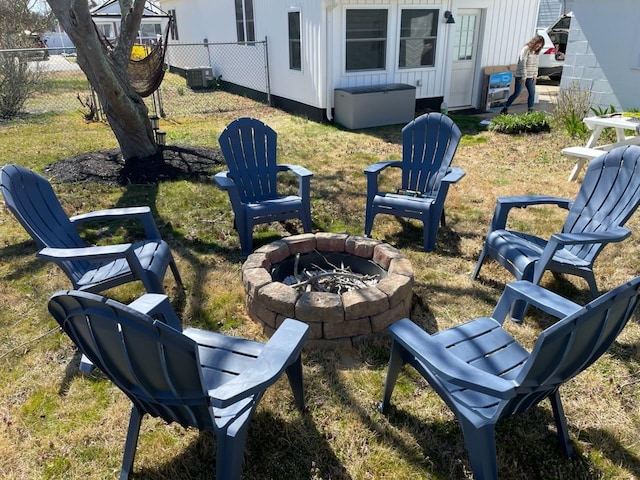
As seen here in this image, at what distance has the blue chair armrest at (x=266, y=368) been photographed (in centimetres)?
152

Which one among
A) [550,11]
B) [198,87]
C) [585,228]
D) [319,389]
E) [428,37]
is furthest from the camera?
[550,11]

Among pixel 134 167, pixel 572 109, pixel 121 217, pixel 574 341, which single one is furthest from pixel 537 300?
pixel 572 109

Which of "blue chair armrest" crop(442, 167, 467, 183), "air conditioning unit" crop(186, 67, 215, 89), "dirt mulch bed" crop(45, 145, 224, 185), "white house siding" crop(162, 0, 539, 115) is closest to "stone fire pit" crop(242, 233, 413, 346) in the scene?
"blue chair armrest" crop(442, 167, 467, 183)

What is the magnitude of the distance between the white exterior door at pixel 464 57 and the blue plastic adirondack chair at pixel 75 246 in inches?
317

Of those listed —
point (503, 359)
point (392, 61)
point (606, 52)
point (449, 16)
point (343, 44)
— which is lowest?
point (503, 359)

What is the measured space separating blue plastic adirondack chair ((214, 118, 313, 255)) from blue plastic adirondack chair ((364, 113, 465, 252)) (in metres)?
0.60

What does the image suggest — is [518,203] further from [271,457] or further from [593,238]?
[271,457]

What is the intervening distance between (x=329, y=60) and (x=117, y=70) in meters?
3.67

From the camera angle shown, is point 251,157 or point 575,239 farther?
point 251,157

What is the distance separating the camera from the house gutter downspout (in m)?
7.51

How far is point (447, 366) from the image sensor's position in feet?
5.39

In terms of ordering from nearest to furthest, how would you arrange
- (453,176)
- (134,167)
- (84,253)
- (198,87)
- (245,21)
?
(84,253)
(453,176)
(134,167)
(245,21)
(198,87)

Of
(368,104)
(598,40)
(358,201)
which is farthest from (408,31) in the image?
(358,201)

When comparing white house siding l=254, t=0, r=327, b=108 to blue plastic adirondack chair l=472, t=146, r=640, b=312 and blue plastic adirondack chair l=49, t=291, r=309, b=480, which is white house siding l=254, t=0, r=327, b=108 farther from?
blue plastic adirondack chair l=49, t=291, r=309, b=480
